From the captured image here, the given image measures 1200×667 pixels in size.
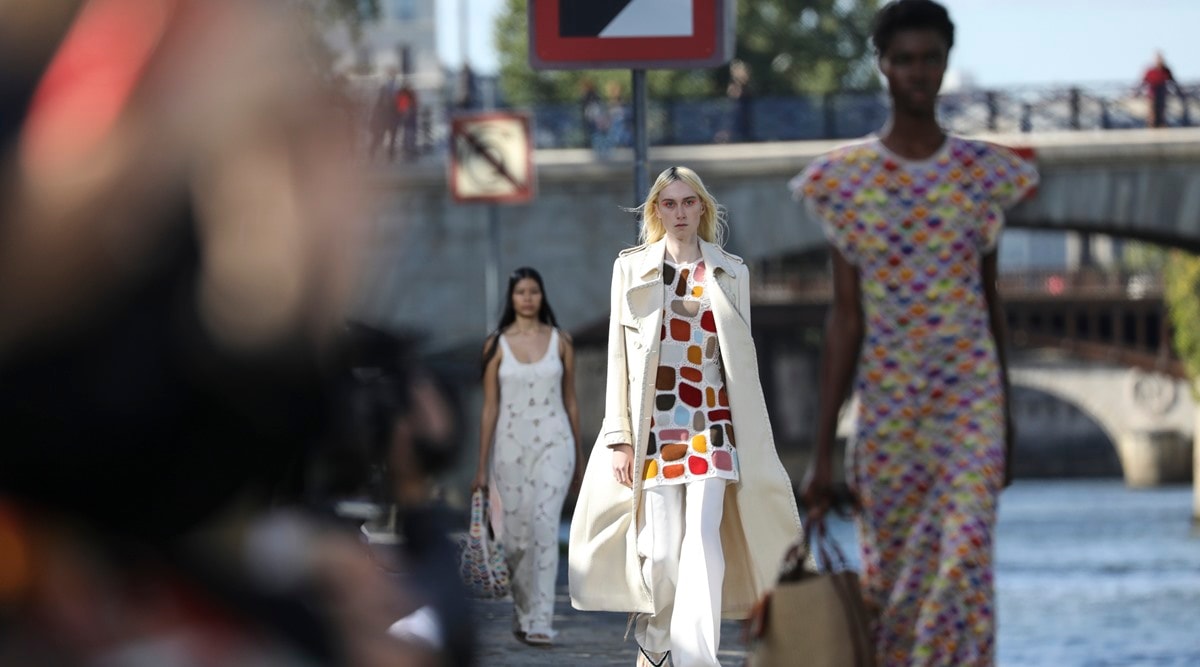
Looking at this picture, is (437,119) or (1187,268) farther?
(1187,268)

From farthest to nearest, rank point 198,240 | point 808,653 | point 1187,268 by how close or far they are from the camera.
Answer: point 1187,268 → point 808,653 → point 198,240

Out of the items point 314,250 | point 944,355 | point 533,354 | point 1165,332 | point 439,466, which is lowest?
point 1165,332

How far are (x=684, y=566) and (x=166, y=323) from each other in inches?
203

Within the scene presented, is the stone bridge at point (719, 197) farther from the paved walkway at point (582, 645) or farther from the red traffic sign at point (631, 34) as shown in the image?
the red traffic sign at point (631, 34)

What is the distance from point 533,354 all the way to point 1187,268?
41.7 metres

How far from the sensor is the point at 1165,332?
72500mm

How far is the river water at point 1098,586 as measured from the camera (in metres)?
14.0

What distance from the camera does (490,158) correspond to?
16234mm

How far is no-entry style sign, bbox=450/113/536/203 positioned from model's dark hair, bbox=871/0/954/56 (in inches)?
458

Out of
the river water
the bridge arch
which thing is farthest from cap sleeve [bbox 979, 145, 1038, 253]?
the bridge arch

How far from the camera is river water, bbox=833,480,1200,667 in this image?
14.0 m

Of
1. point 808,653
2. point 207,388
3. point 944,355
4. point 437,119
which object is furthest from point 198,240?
point 437,119

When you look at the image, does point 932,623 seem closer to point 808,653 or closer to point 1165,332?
point 808,653

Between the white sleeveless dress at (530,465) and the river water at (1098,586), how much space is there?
3.52 meters
